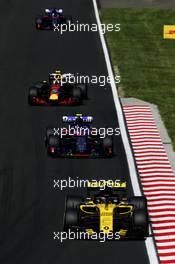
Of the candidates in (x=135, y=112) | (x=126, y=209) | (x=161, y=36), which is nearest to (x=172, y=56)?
(x=161, y=36)

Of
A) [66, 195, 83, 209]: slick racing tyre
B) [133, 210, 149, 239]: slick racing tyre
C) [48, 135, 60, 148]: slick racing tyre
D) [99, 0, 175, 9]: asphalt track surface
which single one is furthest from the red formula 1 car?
[99, 0, 175, 9]: asphalt track surface

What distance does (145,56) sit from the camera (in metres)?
38.4

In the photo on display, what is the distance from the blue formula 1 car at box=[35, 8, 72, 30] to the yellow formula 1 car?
1030 inches

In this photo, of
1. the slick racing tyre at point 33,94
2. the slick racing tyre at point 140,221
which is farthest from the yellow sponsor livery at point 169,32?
the slick racing tyre at point 140,221

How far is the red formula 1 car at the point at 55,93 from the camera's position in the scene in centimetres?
2958

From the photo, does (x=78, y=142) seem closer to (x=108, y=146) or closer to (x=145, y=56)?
(x=108, y=146)

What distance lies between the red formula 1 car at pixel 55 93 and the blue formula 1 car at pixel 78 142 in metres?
5.13

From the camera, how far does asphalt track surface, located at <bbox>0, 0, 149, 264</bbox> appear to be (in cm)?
1845

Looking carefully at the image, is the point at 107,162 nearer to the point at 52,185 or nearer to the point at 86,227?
the point at 52,185

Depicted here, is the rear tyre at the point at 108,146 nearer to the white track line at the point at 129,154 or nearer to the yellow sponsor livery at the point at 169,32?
the white track line at the point at 129,154

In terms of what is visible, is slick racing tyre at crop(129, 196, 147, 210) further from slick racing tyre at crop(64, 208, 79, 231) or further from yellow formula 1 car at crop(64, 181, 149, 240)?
slick racing tyre at crop(64, 208, 79, 231)

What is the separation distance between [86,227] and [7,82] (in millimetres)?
15788

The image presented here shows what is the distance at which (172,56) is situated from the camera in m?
38.3

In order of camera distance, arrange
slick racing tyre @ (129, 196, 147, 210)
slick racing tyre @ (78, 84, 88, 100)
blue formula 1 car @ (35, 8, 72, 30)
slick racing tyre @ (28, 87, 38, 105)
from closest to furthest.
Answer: slick racing tyre @ (129, 196, 147, 210) → slick racing tyre @ (28, 87, 38, 105) → slick racing tyre @ (78, 84, 88, 100) → blue formula 1 car @ (35, 8, 72, 30)
